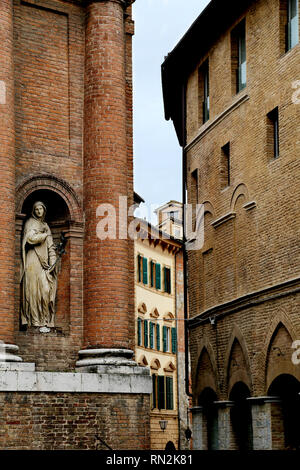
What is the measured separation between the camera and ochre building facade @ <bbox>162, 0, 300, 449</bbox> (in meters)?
26.8

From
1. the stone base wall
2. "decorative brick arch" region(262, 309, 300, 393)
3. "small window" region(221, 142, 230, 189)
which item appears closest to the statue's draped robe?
the stone base wall

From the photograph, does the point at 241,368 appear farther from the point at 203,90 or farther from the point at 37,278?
the point at 203,90

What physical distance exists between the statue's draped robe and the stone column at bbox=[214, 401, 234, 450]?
902cm

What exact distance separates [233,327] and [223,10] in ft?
31.3

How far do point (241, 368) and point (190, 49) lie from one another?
11.6 meters

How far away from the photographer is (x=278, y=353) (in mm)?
26672

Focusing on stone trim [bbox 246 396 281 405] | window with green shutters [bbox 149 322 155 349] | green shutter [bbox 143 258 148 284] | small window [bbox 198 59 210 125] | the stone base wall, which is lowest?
the stone base wall

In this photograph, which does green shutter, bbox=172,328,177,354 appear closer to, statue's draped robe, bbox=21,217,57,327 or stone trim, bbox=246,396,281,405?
stone trim, bbox=246,396,281,405

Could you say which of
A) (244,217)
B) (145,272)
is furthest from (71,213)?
(145,272)

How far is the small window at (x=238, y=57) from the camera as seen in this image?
3117cm

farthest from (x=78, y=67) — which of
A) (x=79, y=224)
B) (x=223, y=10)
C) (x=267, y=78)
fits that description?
(x=223, y=10)

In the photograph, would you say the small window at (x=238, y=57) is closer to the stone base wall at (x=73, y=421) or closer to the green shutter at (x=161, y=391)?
the stone base wall at (x=73, y=421)

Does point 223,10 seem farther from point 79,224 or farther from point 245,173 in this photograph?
point 79,224

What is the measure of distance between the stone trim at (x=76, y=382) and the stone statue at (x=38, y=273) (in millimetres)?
1503
